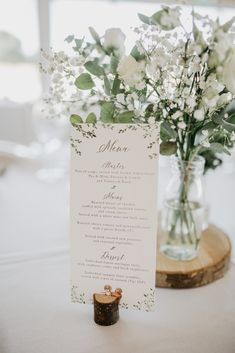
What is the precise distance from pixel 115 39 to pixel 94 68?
0.07 metres

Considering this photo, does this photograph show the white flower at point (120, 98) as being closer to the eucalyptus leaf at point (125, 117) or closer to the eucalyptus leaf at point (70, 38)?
the eucalyptus leaf at point (125, 117)

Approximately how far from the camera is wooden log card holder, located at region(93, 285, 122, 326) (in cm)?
72

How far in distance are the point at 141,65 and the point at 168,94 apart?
0.30 ft

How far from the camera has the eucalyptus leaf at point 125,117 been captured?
28.9 inches

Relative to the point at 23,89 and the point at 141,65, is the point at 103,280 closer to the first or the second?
the point at 141,65

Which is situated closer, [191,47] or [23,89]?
[191,47]

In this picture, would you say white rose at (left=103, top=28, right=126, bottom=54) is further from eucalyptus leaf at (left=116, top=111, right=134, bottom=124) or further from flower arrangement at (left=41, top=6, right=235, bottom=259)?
eucalyptus leaf at (left=116, top=111, right=134, bottom=124)

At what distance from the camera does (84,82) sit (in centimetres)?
76

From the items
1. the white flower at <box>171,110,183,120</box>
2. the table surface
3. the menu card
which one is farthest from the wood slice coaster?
the white flower at <box>171,110,183,120</box>

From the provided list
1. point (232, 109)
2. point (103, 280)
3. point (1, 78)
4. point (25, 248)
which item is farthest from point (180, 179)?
point (1, 78)

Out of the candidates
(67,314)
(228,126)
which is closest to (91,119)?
(228,126)

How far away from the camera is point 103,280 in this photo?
29.5 inches

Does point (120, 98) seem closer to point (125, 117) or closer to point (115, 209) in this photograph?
point (125, 117)

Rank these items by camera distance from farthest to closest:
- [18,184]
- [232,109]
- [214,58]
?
[18,184]
[232,109]
[214,58]
